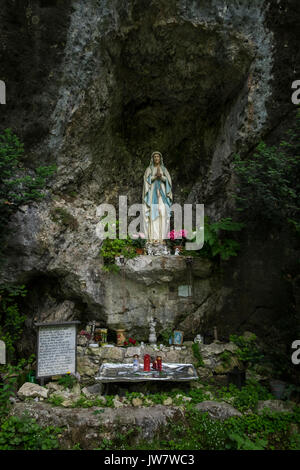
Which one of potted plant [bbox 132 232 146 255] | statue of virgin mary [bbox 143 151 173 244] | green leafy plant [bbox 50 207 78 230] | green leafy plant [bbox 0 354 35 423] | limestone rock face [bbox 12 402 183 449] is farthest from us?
statue of virgin mary [bbox 143 151 173 244]

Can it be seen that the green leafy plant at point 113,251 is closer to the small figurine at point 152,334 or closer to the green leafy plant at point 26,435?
the small figurine at point 152,334

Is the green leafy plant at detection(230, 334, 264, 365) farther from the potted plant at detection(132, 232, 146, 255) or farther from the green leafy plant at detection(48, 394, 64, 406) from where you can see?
the green leafy plant at detection(48, 394, 64, 406)

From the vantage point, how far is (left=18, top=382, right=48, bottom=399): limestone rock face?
558cm

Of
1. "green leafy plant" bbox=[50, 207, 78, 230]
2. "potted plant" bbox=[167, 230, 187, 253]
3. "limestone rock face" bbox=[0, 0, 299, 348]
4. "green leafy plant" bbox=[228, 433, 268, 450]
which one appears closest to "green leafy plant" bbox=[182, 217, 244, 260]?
"limestone rock face" bbox=[0, 0, 299, 348]

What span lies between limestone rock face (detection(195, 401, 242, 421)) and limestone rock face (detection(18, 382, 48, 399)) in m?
2.73

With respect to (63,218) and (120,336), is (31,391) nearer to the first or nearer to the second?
(120,336)

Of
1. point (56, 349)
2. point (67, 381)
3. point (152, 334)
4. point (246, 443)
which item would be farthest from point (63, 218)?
point (246, 443)

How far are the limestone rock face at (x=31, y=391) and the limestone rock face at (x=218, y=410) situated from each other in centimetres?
273

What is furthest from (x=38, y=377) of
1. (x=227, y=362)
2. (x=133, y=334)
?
(x=227, y=362)

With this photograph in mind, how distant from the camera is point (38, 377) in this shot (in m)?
6.08

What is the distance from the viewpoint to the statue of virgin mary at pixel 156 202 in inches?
338

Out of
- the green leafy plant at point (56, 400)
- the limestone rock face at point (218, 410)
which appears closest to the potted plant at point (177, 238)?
the limestone rock face at point (218, 410)

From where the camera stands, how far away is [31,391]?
5664mm
